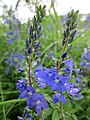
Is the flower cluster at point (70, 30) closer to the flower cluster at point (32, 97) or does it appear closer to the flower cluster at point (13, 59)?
the flower cluster at point (32, 97)

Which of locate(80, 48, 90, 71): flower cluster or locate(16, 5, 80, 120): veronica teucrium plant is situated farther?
locate(80, 48, 90, 71): flower cluster

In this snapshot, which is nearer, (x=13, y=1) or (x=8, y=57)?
(x=13, y=1)

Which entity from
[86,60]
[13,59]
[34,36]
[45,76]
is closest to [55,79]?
[45,76]

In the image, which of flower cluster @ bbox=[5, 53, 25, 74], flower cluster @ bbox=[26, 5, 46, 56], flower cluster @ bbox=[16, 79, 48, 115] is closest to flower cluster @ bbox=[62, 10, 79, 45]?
flower cluster @ bbox=[26, 5, 46, 56]

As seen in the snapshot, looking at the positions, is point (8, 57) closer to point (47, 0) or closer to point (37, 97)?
point (47, 0)

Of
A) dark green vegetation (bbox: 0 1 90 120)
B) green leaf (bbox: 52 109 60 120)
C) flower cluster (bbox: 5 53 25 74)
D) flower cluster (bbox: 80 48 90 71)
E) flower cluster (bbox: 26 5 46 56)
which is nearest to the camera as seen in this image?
flower cluster (bbox: 26 5 46 56)

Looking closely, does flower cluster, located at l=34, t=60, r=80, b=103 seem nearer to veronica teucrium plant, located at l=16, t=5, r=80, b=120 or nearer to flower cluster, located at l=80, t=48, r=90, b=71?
veronica teucrium plant, located at l=16, t=5, r=80, b=120

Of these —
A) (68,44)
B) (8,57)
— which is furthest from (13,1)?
(68,44)

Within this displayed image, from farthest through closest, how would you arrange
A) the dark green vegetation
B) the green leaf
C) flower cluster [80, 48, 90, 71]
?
flower cluster [80, 48, 90, 71] < the dark green vegetation < the green leaf

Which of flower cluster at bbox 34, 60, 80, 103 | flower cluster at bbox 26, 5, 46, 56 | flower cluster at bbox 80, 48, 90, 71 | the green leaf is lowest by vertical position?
the green leaf

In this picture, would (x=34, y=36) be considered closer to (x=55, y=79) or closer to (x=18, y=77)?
(x=55, y=79)

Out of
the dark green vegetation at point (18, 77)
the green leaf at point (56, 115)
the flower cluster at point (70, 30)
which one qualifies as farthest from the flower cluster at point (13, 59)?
the flower cluster at point (70, 30)
